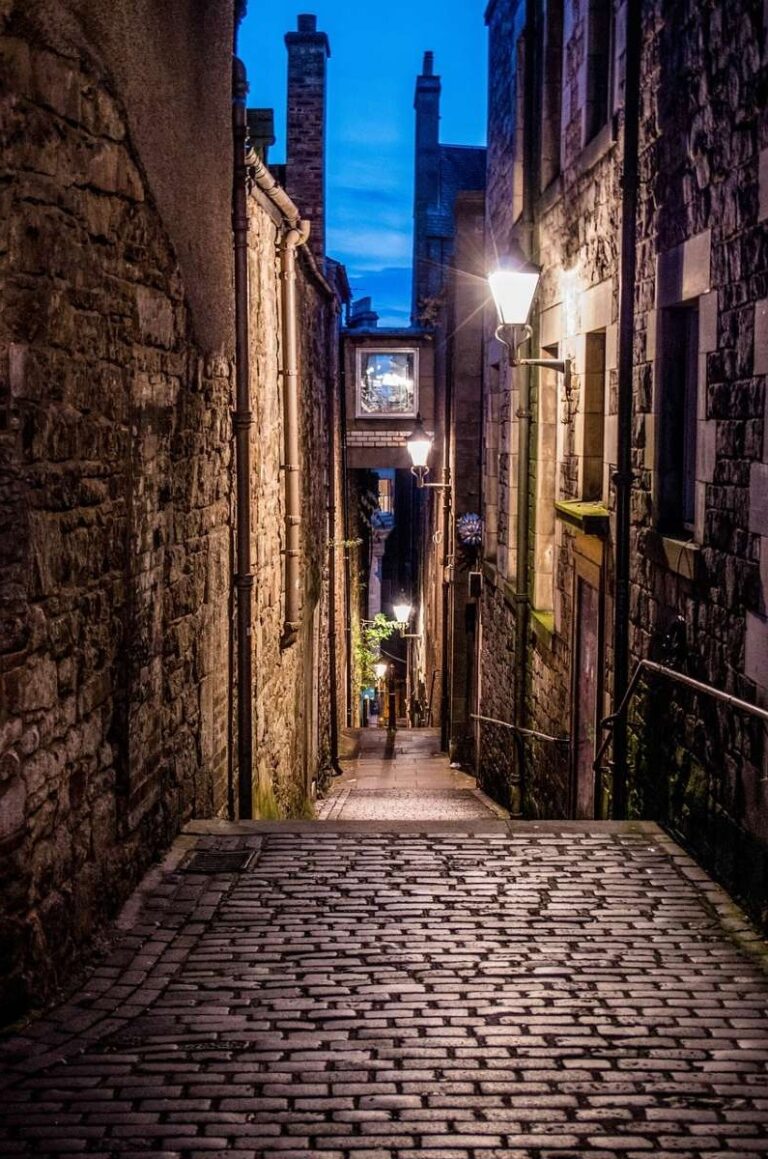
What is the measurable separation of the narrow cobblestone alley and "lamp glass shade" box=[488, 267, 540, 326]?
400 cm

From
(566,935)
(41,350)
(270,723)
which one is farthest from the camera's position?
(270,723)

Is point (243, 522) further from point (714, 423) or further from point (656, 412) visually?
point (714, 423)

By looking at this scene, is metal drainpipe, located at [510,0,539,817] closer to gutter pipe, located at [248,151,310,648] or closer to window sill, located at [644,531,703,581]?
gutter pipe, located at [248,151,310,648]

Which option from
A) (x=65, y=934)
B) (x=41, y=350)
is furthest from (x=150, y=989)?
(x=41, y=350)

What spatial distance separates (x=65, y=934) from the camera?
480 centimetres

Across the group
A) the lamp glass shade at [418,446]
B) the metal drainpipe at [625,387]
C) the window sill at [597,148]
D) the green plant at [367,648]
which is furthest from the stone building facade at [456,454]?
the metal drainpipe at [625,387]

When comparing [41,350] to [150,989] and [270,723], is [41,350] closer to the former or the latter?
[150,989]

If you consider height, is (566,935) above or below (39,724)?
below

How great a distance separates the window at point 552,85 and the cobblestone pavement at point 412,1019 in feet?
22.5

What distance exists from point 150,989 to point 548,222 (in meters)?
8.20

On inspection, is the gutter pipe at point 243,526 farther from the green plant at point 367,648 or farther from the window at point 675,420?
the green plant at point 367,648

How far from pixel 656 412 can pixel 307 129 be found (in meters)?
12.2

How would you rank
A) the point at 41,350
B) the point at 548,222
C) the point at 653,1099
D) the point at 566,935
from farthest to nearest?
the point at 548,222 → the point at 566,935 → the point at 41,350 → the point at 653,1099

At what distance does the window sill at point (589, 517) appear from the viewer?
853cm
